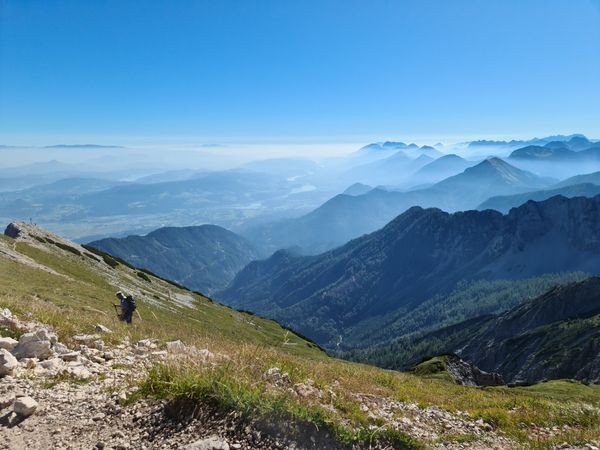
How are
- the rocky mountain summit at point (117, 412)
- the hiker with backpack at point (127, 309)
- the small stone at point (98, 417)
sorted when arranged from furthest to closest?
the hiker with backpack at point (127, 309), the small stone at point (98, 417), the rocky mountain summit at point (117, 412)

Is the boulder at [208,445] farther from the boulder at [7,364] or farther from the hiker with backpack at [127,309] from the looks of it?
the hiker with backpack at [127,309]

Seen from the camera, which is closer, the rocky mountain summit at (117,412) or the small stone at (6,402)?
the rocky mountain summit at (117,412)

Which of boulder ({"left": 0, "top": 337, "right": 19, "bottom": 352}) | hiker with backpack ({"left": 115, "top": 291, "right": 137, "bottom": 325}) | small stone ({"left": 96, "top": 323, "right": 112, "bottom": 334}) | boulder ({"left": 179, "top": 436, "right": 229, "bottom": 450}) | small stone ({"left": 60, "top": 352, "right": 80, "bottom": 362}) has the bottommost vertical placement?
hiker with backpack ({"left": 115, "top": 291, "right": 137, "bottom": 325})

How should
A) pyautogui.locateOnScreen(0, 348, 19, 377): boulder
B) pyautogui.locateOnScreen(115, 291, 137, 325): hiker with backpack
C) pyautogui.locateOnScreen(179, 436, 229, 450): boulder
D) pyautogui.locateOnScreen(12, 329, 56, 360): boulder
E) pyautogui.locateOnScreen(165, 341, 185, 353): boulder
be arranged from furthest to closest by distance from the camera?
pyautogui.locateOnScreen(115, 291, 137, 325): hiker with backpack → pyautogui.locateOnScreen(165, 341, 185, 353): boulder → pyautogui.locateOnScreen(12, 329, 56, 360): boulder → pyautogui.locateOnScreen(0, 348, 19, 377): boulder → pyautogui.locateOnScreen(179, 436, 229, 450): boulder

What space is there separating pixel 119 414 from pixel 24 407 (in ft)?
5.56

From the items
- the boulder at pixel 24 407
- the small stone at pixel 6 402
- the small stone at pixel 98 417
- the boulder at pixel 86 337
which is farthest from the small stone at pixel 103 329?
the small stone at pixel 98 417

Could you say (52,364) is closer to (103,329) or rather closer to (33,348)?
(33,348)

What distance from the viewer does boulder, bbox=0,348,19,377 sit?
9.29 m

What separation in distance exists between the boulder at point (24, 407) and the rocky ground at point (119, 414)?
0.05 ft

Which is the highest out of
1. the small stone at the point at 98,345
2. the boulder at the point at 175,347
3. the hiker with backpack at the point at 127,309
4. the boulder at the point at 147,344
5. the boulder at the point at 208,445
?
the boulder at the point at 208,445

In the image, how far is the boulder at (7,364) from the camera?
366 inches

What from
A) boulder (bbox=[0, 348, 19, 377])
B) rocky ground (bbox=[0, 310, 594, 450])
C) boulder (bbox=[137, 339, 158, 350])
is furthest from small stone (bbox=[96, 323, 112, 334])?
boulder (bbox=[0, 348, 19, 377])

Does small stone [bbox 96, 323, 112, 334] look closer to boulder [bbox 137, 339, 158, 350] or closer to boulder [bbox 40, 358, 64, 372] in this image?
boulder [bbox 137, 339, 158, 350]

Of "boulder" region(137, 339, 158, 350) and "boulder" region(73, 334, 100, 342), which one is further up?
"boulder" region(73, 334, 100, 342)
